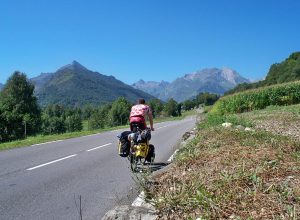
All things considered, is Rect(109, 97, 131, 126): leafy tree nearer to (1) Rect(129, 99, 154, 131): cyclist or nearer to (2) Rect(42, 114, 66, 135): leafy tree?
(2) Rect(42, 114, 66, 135): leafy tree

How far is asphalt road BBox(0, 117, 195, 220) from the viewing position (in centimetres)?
564

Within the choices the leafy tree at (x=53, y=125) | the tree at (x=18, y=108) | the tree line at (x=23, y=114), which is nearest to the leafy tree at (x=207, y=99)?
the tree line at (x=23, y=114)

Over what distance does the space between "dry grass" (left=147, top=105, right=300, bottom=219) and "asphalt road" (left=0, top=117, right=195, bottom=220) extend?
49.2 inches

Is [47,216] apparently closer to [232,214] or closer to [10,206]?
[10,206]

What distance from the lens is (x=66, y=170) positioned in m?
9.36

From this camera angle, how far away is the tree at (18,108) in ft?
186

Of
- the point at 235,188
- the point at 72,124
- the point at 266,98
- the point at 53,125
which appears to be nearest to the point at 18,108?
the point at 53,125

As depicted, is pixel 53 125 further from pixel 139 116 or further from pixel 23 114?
pixel 139 116

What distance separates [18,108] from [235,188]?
63.8 meters

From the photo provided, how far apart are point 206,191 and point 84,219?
76.3 inches

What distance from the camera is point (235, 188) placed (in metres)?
4.30

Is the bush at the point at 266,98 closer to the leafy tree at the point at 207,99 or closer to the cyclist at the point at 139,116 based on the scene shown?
the cyclist at the point at 139,116

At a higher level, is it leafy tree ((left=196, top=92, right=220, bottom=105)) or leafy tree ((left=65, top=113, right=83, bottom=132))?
leafy tree ((left=196, top=92, right=220, bottom=105))

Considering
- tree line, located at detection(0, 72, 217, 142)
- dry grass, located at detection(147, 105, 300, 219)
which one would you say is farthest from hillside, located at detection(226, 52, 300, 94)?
dry grass, located at detection(147, 105, 300, 219)
